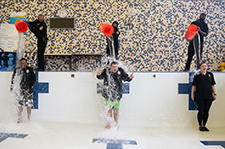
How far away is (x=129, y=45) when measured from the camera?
4.91 m

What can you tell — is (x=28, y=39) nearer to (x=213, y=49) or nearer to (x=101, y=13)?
(x=101, y=13)

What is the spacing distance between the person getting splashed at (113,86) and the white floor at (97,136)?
27 cm

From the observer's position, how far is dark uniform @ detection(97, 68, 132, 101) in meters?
2.26

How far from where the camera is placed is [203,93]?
2.23 m

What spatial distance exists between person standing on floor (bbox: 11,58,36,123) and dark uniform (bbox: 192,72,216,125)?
7.36 feet

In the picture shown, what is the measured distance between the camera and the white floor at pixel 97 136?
1761 mm

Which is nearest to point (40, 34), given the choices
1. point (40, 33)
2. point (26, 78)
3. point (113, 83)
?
point (40, 33)

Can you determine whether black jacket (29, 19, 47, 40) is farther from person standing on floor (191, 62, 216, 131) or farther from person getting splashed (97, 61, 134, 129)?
person standing on floor (191, 62, 216, 131)

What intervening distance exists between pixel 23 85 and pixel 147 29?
11.9 ft

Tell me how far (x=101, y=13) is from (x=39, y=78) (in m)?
3.04

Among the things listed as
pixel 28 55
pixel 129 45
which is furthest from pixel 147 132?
pixel 28 55

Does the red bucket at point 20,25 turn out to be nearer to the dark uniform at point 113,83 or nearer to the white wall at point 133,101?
the white wall at point 133,101

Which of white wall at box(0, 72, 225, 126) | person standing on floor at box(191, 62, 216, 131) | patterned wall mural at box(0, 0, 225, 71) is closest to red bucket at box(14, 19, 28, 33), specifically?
white wall at box(0, 72, 225, 126)

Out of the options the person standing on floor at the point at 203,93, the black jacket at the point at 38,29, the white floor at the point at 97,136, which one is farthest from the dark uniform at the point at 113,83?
the black jacket at the point at 38,29
